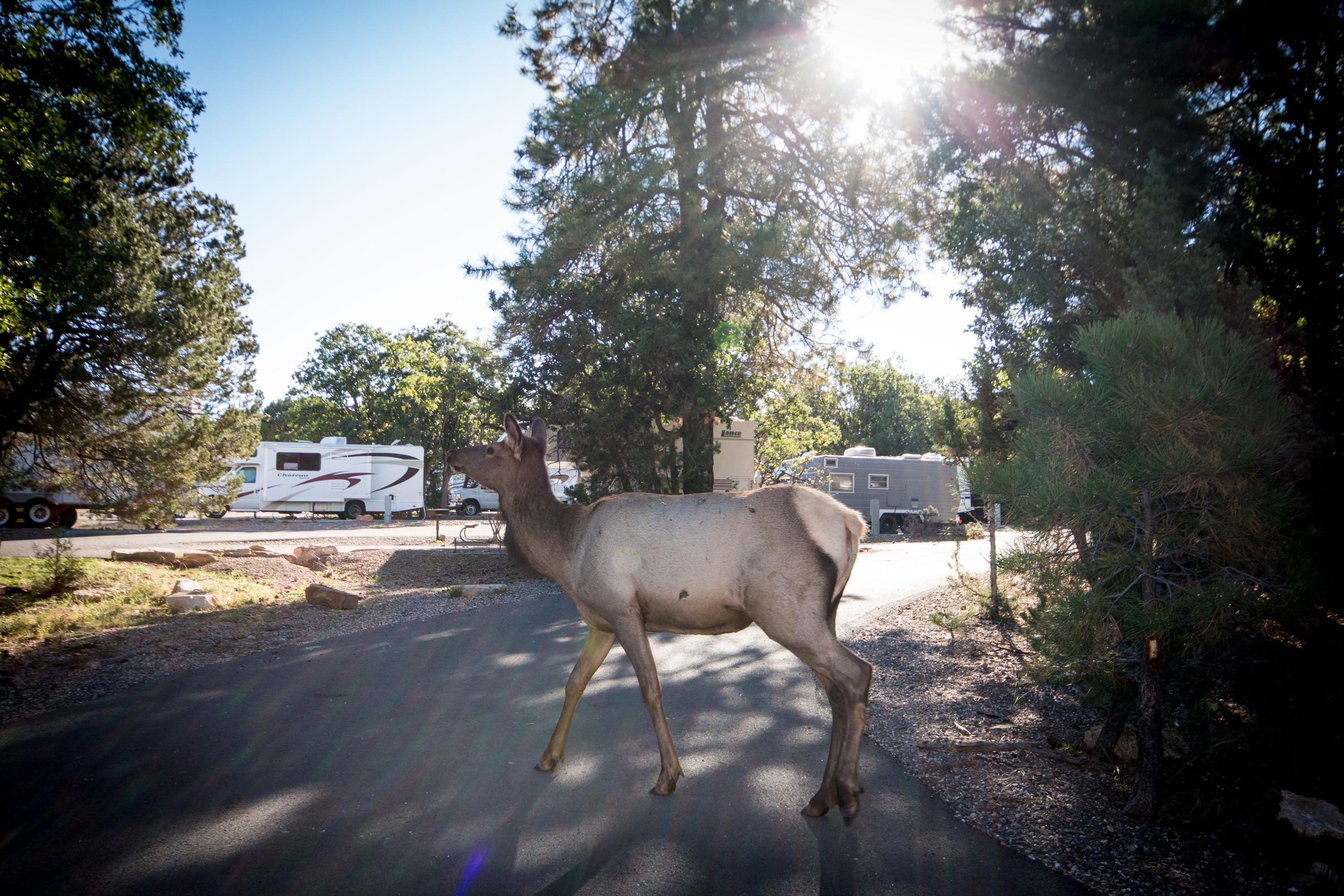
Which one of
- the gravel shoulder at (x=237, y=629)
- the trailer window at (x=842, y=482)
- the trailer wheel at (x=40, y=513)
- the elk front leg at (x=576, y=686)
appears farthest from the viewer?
the trailer window at (x=842, y=482)

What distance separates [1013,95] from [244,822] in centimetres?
874

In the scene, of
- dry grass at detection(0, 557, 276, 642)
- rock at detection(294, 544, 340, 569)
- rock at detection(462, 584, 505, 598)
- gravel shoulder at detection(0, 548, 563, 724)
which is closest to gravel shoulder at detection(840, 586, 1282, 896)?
gravel shoulder at detection(0, 548, 563, 724)

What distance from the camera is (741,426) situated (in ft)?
67.4

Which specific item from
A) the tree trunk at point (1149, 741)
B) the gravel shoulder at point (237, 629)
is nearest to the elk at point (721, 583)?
the tree trunk at point (1149, 741)

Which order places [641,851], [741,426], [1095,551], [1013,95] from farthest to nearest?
1. [741,426]
2. [1013,95]
3. [1095,551]
4. [641,851]

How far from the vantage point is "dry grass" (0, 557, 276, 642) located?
9539mm

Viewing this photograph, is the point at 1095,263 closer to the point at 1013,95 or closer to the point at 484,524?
the point at 1013,95

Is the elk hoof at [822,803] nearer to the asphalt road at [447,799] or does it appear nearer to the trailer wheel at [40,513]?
the asphalt road at [447,799]

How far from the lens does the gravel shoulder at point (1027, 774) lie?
379 centimetres

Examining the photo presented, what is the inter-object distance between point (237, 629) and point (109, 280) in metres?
4.98

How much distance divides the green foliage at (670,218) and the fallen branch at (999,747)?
10740 millimetres

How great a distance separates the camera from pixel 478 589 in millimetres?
13969

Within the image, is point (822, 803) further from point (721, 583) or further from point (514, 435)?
point (514, 435)

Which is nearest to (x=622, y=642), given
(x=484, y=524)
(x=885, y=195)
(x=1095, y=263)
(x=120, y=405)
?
(x=1095, y=263)
